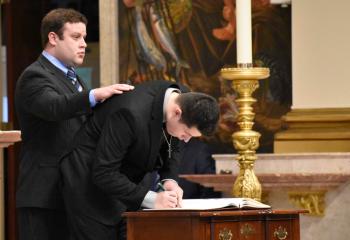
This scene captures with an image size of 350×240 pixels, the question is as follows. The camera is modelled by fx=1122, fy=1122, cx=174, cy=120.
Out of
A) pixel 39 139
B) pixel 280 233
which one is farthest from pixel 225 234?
pixel 39 139

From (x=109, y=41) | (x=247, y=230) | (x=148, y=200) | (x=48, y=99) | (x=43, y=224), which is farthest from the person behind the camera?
(x=109, y=41)

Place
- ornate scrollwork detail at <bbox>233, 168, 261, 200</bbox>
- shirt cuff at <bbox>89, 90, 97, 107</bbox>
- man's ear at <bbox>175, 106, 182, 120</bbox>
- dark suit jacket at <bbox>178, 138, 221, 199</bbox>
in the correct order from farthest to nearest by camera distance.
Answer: dark suit jacket at <bbox>178, 138, 221, 199</bbox> < ornate scrollwork detail at <bbox>233, 168, 261, 200</bbox> < shirt cuff at <bbox>89, 90, 97, 107</bbox> < man's ear at <bbox>175, 106, 182, 120</bbox>

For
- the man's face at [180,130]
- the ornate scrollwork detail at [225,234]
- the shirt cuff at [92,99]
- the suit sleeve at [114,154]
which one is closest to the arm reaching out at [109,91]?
the shirt cuff at [92,99]

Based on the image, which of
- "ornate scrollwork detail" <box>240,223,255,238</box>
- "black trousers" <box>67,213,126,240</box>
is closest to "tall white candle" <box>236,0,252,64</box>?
"black trousers" <box>67,213,126,240</box>

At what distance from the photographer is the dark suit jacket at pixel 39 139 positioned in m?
5.95

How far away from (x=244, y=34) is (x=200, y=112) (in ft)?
6.15

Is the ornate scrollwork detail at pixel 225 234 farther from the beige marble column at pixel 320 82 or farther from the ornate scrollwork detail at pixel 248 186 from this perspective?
the beige marble column at pixel 320 82

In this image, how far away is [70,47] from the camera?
6.16 metres

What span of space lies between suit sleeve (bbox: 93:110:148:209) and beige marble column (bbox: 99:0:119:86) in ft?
15.6

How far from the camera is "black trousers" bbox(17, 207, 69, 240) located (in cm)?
595

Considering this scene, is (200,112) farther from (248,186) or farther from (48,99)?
(248,186)

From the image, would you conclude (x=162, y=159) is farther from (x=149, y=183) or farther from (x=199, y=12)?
(x=199, y=12)

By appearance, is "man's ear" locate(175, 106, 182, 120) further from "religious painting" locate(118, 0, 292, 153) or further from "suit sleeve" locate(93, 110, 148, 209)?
"religious painting" locate(118, 0, 292, 153)

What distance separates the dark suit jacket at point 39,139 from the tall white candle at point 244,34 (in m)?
1.46
